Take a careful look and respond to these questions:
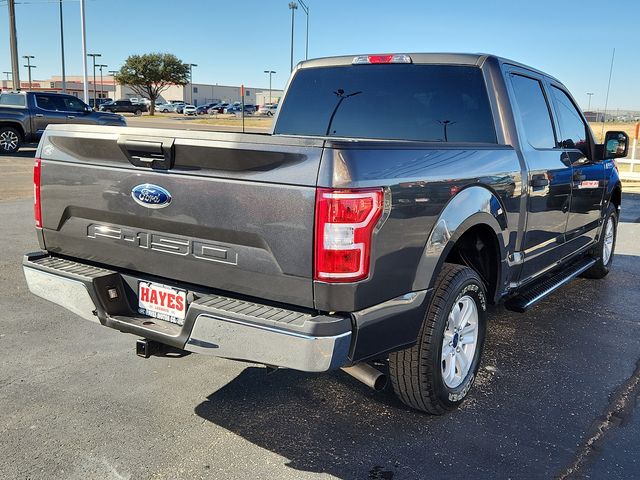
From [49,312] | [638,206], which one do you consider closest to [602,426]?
[49,312]

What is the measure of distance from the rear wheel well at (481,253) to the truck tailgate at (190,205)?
1.35 meters

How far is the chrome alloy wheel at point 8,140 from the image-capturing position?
17.6 m

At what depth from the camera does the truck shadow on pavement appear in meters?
2.95

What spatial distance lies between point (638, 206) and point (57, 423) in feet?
40.9

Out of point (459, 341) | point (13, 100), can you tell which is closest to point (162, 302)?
point (459, 341)

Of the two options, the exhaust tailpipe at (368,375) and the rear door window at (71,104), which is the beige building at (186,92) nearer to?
the rear door window at (71,104)

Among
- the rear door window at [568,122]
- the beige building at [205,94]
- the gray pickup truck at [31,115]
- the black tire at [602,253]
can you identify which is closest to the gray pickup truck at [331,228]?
the rear door window at [568,122]

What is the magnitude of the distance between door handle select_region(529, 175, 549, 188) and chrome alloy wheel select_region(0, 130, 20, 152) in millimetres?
17174

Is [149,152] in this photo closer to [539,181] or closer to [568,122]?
[539,181]

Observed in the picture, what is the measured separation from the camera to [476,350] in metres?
3.65

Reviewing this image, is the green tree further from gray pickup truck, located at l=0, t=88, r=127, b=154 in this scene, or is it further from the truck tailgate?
the truck tailgate

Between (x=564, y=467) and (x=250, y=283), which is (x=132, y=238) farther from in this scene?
(x=564, y=467)

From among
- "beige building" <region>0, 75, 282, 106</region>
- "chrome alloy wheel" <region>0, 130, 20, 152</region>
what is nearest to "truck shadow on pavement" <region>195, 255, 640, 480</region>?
"chrome alloy wheel" <region>0, 130, 20, 152</region>

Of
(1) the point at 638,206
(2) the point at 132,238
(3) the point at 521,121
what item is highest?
(3) the point at 521,121
